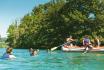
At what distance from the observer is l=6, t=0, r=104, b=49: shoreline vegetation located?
8006 cm

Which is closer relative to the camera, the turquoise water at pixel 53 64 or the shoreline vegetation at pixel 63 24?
the turquoise water at pixel 53 64

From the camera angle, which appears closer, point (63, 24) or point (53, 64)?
point (53, 64)

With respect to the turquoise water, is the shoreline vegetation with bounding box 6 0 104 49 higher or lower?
higher

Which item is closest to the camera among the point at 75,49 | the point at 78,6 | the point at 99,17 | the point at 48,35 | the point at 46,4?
the point at 75,49

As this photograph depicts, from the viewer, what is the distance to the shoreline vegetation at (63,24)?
80062 mm

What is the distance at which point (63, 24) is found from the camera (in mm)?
85250

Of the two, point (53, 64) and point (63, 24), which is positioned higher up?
point (63, 24)

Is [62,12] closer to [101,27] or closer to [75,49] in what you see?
[101,27]

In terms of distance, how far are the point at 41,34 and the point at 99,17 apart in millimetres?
19318

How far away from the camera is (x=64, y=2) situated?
3585 inches

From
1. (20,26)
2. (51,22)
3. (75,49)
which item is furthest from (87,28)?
(20,26)

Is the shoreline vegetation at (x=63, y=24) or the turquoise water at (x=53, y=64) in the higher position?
the shoreline vegetation at (x=63, y=24)

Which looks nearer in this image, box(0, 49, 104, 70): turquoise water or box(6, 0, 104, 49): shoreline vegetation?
box(0, 49, 104, 70): turquoise water

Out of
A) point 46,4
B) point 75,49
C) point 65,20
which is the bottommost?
point 75,49
